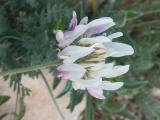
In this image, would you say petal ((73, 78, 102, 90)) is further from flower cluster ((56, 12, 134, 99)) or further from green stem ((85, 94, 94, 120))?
green stem ((85, 94, 94, 120))

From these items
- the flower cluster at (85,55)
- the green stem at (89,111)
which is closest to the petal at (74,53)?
the flower cluster at (85,55)

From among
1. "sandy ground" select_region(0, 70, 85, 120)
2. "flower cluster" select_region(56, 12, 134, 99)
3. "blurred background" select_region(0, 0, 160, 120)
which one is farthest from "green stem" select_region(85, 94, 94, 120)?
"flower cluster" select_region(56, 12, 134, 99)

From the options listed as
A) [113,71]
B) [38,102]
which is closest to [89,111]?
[38,102]

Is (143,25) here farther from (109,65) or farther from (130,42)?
(109,65)

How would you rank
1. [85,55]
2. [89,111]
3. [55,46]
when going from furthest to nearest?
1. [89,111]
2. [55,46]
3. [85,55]

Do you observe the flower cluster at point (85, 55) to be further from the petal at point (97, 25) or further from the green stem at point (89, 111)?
the green stem at point (89, 111)

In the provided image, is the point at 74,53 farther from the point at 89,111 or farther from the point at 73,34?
the point at 89,111
